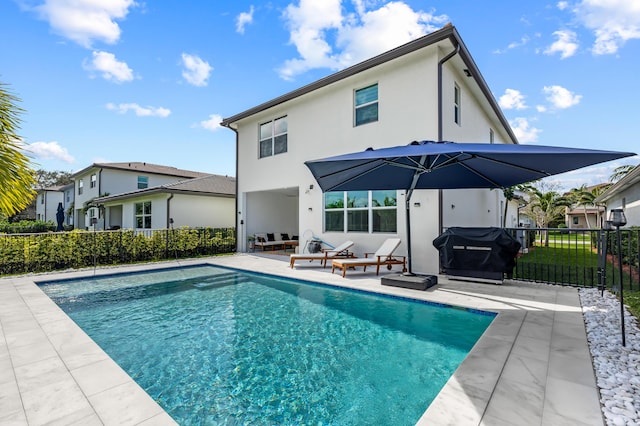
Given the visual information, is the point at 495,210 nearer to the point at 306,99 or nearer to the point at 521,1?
the point at 521,1

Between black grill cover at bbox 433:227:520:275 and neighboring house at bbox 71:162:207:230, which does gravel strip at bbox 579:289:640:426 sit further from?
neighboring house at bbox 71:162:207:230

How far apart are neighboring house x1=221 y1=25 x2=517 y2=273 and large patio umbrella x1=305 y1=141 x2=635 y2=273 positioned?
1.35 metres

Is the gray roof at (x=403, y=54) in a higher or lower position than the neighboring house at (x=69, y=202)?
higher

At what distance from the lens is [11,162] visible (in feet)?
9.83

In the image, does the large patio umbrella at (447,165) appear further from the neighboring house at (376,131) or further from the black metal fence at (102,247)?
the black metal fence at (102,247)

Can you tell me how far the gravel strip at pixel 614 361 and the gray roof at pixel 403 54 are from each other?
21.9 ft

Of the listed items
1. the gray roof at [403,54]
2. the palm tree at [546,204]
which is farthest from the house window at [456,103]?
the palm tree at [546,204]

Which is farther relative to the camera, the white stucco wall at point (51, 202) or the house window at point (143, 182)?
the white stucco wall at point (51, 202)

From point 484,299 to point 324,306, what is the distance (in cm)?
308

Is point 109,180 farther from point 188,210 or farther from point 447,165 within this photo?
point 447,165

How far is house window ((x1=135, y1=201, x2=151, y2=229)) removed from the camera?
17.6m

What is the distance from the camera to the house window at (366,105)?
9.70 metres

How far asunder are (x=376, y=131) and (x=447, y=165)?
347 centimetres

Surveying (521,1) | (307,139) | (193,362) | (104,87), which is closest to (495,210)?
(521,1)
